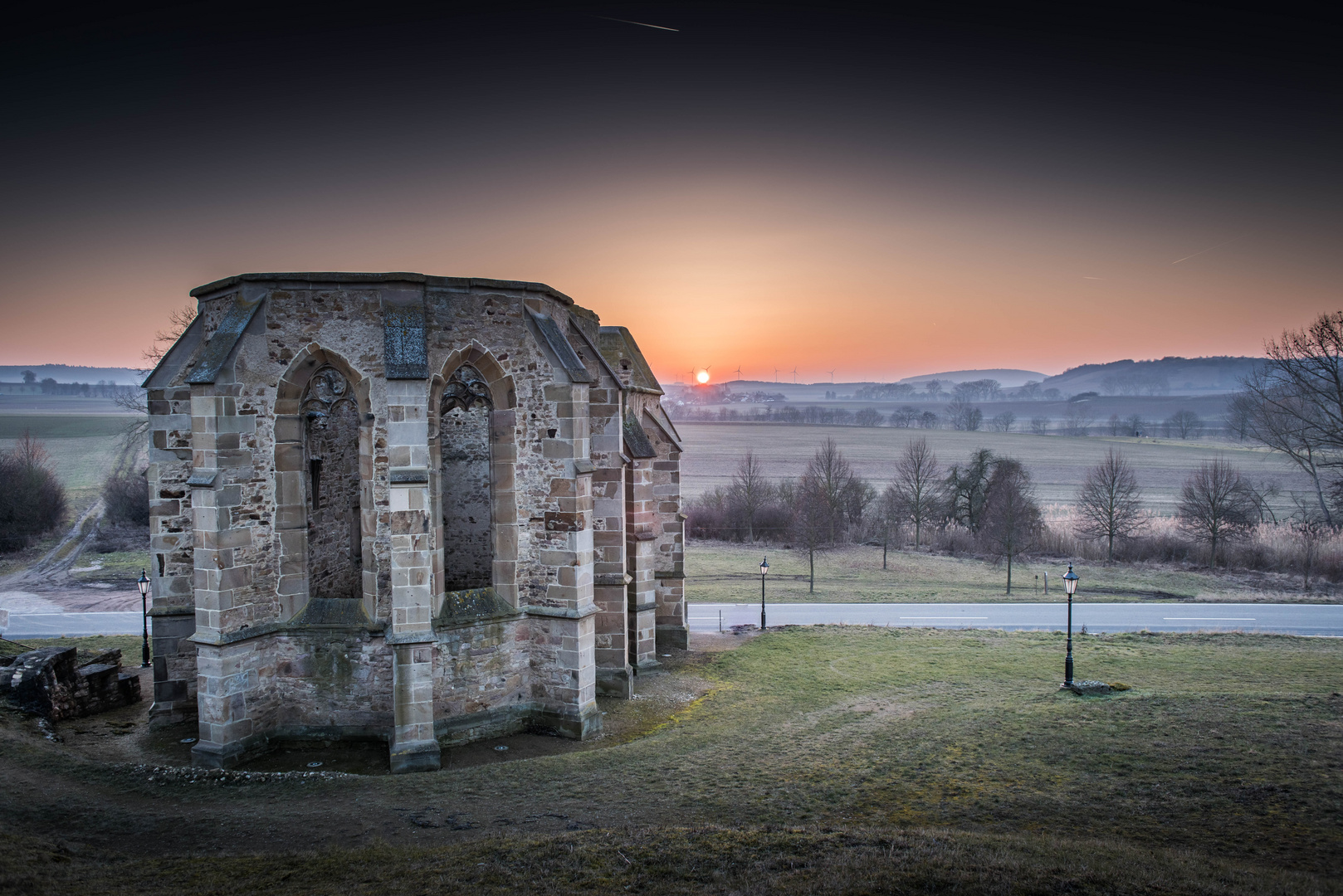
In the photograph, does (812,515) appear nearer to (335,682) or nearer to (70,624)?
(335,682)

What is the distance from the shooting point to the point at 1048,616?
24891 millimetres

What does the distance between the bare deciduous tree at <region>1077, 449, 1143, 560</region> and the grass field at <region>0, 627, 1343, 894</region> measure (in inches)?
906

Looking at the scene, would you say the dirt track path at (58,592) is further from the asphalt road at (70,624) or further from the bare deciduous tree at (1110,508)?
the bare deciduous tree at (1110,508)

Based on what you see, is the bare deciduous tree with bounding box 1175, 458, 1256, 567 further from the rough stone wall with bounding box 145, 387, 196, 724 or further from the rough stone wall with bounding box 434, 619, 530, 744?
the rough stone wall with bounding box 145, 387, 196, 724

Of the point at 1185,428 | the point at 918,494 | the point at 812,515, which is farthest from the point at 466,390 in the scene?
the point at 1185,428

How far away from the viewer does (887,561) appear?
35781 mm

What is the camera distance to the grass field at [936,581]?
2839 centimetres

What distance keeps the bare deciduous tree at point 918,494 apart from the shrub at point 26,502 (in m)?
48.7

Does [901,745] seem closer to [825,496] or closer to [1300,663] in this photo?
[1300,663]

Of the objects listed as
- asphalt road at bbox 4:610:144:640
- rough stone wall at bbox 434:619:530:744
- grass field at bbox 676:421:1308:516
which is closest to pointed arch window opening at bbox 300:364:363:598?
rough stone wall at bbox 434:619:530:744

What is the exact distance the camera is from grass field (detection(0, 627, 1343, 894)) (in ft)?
20.7

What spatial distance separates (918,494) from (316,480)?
34.3 metres

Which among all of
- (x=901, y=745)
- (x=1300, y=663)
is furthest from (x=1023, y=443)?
(x=901, y=745)

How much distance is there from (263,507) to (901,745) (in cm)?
1130
